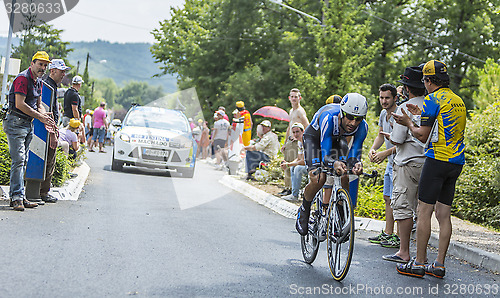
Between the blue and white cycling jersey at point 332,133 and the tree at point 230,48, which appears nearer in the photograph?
the blue and white cycling jersey at point 332,133

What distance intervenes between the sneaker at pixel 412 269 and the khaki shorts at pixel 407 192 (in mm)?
765

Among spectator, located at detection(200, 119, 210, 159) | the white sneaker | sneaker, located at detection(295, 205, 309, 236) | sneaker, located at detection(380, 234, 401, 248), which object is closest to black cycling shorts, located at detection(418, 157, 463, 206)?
sneaker, located at detection(295, 205, 309, 236)

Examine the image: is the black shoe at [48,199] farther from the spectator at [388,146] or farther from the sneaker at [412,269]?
the sneaker at [412,269]

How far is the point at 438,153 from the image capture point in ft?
20.9

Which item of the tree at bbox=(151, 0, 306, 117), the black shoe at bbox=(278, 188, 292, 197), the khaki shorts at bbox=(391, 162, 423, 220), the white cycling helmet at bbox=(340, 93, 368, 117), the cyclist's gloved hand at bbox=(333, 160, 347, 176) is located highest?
the tree at bbox=(151, 0, 306, 117)

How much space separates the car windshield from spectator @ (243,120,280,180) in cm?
234

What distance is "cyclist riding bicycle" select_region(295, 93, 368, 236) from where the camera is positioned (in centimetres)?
620

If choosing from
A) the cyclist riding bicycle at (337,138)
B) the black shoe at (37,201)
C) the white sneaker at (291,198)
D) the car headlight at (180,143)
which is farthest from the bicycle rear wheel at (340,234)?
the car headlight at (180,143)

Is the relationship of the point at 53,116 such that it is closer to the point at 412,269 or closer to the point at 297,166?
the point at 297,166

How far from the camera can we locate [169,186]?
1445 centimetres

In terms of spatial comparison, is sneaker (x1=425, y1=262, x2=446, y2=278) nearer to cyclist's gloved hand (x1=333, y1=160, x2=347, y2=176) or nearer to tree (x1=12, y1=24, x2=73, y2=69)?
cyclist's gloved hand (x1=333, y1=160, x2=347, y2=176)

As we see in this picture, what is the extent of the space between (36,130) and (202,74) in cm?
3319

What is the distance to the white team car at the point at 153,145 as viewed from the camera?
1652cm

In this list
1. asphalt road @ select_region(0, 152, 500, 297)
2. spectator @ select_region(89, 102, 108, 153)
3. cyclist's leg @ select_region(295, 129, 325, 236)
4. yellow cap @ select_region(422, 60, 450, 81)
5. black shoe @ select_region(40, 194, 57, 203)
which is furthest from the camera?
spectator @ select_region(89, 102, 108, 153)
